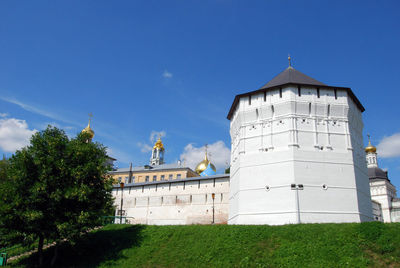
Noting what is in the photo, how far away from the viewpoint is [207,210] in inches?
1078

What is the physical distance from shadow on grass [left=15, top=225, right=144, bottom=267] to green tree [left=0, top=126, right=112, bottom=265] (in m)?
1.07

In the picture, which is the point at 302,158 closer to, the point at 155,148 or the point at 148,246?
the point at 148,246

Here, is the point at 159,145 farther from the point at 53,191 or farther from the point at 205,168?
the point at 53,191

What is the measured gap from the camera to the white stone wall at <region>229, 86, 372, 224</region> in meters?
20.5

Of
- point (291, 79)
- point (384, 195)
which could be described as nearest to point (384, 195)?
point (384, 195)

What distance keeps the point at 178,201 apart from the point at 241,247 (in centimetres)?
1355

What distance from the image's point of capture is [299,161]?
21.2 metres

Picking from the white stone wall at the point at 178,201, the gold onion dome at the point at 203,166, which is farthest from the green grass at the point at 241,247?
the gold onion dome at the point at 203,166

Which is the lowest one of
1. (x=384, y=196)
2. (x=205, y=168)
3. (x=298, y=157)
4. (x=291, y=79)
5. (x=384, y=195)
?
(x=298, y=157)

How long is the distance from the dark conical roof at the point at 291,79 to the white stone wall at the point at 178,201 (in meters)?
8.70

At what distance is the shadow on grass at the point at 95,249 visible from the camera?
18.1m

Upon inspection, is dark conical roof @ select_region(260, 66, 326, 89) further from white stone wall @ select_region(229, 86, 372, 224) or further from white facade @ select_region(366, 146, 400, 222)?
white facade @ select_region(366, 146, 400, 222)

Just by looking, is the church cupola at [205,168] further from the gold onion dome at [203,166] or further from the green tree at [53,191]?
the green tree at [53,191]

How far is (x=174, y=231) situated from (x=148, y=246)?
178 centimetres
